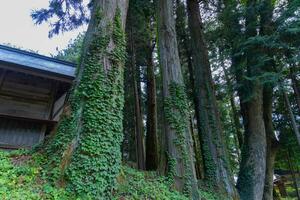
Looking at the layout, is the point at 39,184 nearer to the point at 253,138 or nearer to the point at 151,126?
the point at 253,138

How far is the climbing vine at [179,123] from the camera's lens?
210 inches

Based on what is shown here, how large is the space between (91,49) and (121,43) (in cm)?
68

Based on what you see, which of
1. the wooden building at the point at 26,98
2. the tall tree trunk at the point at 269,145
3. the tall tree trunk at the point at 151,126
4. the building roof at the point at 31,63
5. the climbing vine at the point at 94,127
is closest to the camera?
the climbing vine at the point at 94,127

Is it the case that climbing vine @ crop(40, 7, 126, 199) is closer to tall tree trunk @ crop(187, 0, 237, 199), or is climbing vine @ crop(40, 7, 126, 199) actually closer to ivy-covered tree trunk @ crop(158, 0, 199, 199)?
ivy-covered tree trunk @ crop(158, 0, 199, 199)

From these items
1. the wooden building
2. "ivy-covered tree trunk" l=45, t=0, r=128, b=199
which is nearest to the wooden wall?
the wooden building

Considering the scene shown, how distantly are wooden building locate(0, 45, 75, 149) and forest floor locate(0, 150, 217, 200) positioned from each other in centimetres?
396

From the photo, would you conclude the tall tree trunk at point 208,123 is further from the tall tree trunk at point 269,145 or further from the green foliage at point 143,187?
the tall tree trunk at point 269,145

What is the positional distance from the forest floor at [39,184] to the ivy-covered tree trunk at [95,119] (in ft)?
0.71

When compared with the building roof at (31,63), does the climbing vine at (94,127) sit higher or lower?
lower

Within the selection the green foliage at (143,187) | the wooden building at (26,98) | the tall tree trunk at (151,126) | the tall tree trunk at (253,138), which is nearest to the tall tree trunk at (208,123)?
the tall tree trunk at (253,138)

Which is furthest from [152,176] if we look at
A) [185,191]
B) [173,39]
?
[173,39]

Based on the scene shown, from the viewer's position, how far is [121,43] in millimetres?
5109

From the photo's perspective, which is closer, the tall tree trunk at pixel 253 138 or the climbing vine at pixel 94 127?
the climbing vine at pixel 94 127

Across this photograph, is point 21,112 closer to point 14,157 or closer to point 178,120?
point 14,157
